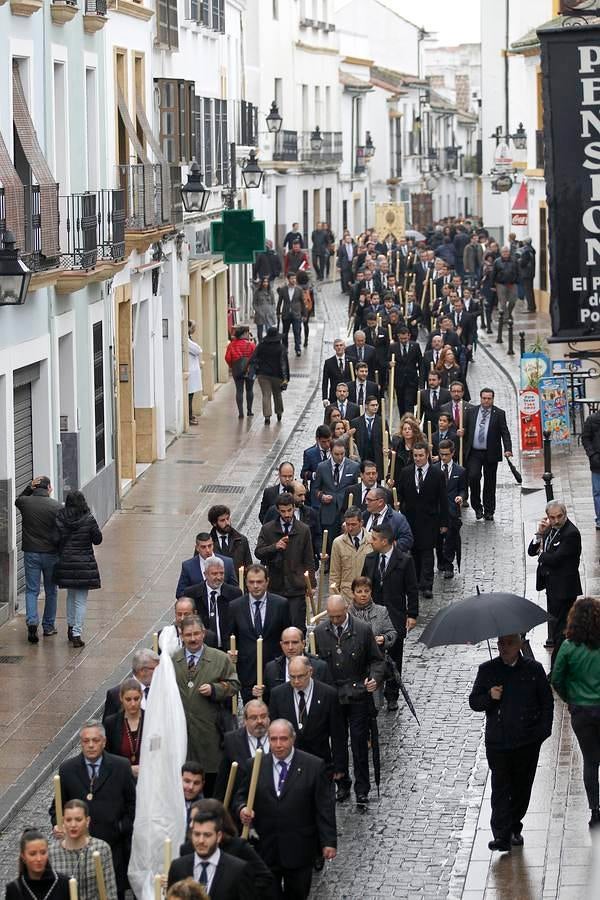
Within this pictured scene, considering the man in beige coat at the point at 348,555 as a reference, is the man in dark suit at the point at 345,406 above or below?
above

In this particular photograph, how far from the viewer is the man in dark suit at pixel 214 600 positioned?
566 inches

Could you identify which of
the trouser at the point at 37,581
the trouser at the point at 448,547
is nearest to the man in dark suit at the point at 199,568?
the trouser at the point at 37,581

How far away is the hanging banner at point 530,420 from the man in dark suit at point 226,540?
11208 mm

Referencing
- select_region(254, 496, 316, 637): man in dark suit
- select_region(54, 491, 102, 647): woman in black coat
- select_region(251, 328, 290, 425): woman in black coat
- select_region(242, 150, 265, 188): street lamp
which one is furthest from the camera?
select_region(242, 150, 265, 188): street lamp

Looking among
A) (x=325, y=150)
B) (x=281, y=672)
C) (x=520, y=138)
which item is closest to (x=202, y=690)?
(x=281, y=672)

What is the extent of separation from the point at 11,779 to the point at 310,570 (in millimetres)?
3491

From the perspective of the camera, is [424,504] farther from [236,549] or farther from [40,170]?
[40,170]

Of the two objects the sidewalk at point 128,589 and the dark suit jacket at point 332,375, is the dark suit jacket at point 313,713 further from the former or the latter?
the dark suit jacket at point 332,375

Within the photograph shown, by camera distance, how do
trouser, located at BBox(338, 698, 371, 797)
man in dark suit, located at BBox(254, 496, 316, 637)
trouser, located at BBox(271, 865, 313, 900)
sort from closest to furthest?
trouser, located at BBox(271, 865, 313, 900) → trouser, located at BBox(338, 698, 371, 797) → man in dark suit, located at BBox(254, 496, 316, 637)

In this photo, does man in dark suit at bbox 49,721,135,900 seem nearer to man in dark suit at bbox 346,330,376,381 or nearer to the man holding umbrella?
the man holding umbrella

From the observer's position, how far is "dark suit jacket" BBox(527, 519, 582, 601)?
15.5m

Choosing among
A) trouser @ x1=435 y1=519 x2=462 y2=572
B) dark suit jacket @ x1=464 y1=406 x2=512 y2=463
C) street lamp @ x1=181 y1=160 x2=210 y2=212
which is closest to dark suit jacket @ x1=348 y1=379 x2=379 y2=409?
dark suit jacket @ x1=464 y1=406 x2=512 y2=463

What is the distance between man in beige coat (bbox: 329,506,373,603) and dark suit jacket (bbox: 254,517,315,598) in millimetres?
507

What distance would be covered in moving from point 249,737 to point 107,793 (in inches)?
33.3
